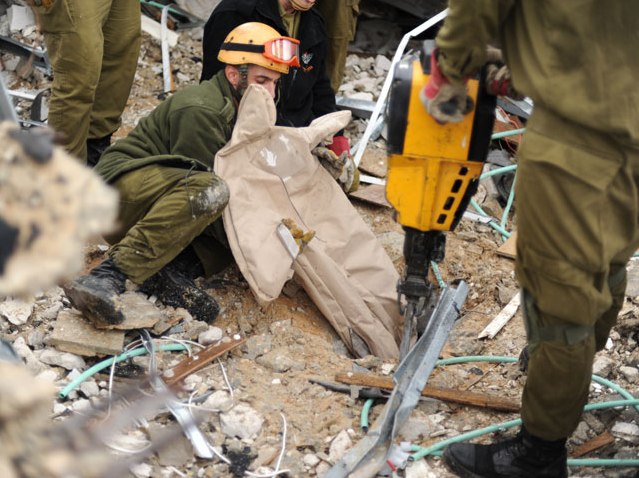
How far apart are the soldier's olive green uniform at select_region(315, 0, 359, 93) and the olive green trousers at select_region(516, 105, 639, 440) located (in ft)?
10.6

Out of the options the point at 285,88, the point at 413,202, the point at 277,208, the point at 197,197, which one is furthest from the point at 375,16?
the point at 413,202

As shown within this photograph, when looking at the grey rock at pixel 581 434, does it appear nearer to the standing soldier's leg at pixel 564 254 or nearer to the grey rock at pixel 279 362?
the standing soldier's leg at pixel 564 254

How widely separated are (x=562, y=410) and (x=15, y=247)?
198cm

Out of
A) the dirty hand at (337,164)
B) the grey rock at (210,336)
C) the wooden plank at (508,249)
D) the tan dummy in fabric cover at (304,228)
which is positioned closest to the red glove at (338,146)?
the dirty hand at (337,164)

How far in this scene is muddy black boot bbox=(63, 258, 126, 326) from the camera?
342cm

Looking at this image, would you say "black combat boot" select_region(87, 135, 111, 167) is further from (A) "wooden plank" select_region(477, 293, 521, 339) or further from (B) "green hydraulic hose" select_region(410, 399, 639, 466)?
(B) "green hydraulic hose" select_region(410, 399, 639, 466)

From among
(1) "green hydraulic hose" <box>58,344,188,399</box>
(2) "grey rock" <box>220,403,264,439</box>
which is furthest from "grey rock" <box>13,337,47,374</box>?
(2) "grey rock" <box>220,403,264,439</box>

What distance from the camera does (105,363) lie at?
3.35m

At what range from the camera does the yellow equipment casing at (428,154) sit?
2783 mm

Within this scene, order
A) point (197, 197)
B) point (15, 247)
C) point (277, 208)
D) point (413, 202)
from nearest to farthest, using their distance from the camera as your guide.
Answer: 1. point (15, 247)
2. point (413, 202)
3. point (197, 197)
4. point (277, 208)

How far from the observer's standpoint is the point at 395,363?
3.83 m

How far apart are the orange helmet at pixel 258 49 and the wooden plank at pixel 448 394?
1.54m

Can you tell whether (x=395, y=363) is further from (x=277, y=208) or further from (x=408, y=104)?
(x=408, y=104)

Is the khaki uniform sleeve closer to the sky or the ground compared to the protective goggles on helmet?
closer to the sky
